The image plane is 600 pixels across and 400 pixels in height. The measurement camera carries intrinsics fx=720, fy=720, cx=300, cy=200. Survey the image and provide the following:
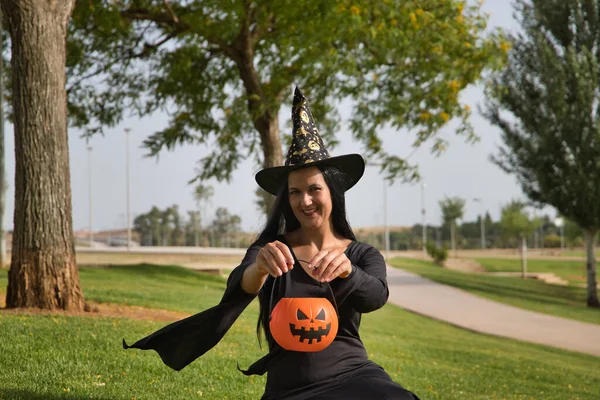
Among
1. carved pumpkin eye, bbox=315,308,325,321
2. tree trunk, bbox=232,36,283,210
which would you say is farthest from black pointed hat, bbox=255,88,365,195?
tree trunk, bbox=232,36,283,210

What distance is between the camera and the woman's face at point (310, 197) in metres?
3.23

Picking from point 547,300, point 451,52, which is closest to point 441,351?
point 451,52

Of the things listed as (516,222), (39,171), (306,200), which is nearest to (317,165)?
(306,200)

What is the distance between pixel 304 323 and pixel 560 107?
2648 centimetres

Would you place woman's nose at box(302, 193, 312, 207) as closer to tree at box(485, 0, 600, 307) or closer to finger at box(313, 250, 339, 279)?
finger at box(313, 250, 339, 279)

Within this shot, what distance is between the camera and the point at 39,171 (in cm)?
908

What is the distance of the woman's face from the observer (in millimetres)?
3234

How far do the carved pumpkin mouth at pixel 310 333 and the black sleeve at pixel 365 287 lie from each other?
16cm

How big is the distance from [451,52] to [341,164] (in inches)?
614

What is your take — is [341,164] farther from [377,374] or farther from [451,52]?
[451,52]

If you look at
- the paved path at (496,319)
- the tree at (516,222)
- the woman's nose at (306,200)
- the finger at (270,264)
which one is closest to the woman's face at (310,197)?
the woman's nose at (306,200)

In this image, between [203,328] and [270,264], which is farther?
[203,328]

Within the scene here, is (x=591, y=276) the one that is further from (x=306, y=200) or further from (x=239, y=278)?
(x=239, y=278)

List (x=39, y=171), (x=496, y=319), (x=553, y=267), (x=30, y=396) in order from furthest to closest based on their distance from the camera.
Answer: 1. (x=553, y=267)
2. (x=496, y=319)
3. (x=39, y=171)
4. (x=30, y=396)
